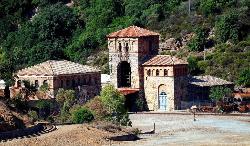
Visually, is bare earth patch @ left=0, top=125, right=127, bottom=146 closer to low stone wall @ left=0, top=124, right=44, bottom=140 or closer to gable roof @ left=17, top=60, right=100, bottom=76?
low stone wall @ left=0, top=124, right=44, bottom=140

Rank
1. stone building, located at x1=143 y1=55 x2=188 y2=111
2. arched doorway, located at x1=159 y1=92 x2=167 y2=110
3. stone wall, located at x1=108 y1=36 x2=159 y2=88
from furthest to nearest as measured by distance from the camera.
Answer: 1. stone wall, located at x1=108 y1=36 x2=159 y2=88
2. arched doorway, located at x1=159 y1=92 x2=167 y2=110
3. stone building, located at x1=143 y1=55 x2=188 y2=111

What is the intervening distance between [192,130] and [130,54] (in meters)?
20.2

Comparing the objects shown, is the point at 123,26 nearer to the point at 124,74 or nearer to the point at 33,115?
the point at 124,74

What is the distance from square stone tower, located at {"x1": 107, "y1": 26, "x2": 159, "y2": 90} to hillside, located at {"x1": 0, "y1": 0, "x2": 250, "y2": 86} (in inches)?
395

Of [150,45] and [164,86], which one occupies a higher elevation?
[150,45]

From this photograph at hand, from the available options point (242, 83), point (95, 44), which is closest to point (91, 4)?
point (95, 44)

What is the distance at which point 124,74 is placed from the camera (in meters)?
90.1

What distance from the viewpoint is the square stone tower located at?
87.4m

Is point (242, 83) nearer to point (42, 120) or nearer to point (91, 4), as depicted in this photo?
point (42, 120)

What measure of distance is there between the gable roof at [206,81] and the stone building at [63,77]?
9389 millimetres

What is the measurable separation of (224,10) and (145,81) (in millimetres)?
27888

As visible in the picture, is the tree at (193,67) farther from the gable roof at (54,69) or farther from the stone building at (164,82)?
the gable roof at (54,69)

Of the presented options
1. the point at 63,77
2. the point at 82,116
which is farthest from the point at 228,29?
the point at 82,116

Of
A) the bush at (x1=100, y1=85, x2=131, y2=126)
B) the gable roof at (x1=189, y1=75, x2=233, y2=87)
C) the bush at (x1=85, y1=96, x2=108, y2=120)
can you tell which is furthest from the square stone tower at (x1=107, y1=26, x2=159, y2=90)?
the bush at (x1=100, y1=85, x2=131, y2=126)
